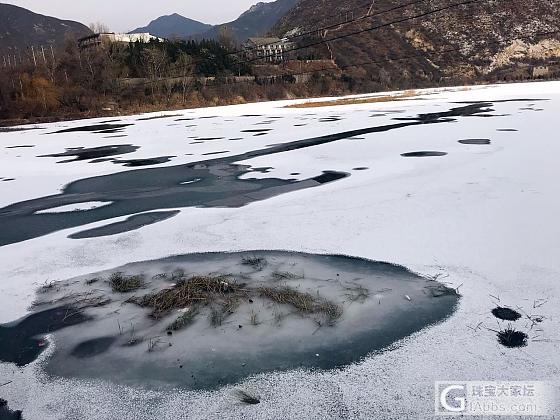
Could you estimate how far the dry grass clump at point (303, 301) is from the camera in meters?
4.18

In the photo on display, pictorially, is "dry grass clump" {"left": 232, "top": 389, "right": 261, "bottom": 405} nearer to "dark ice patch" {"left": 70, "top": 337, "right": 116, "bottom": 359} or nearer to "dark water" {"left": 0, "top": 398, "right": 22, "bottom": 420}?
"dark ice patch" {"left": 70, "top": 337, "right": 116, "bottom": 359}

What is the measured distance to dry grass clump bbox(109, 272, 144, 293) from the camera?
4.88m

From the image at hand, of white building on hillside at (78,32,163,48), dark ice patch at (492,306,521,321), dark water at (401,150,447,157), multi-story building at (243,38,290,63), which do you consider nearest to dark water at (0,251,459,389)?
dark ice patch at (492,306,521,321)

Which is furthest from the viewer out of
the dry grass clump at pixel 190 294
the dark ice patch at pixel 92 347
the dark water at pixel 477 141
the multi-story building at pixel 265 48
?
the multi-story building at pixel 265 48

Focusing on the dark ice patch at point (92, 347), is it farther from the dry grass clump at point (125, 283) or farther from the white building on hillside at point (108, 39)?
the white building on hillside at point (108, 39)

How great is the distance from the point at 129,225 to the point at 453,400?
5727 mm

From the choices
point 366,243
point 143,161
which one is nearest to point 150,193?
point 143,161

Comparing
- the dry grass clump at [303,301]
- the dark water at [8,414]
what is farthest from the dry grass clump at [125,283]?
the dark water at [8,414]

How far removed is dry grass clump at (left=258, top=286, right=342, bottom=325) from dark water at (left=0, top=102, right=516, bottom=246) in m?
3.79

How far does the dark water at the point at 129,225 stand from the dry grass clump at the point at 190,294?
2.63 meters

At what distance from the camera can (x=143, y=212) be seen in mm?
8094

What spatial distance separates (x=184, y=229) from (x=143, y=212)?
1525 millimetres

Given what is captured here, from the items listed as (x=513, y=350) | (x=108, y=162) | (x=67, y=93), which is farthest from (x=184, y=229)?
(x=67, y=93)

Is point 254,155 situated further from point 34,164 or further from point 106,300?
point 106,300
